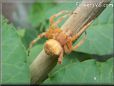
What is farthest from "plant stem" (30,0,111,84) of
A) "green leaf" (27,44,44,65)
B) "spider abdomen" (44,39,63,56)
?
"green leaf" (27,44,44,65)

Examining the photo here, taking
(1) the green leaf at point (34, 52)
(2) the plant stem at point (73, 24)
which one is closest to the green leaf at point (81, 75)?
(2) the plant stem at point (73, 24)

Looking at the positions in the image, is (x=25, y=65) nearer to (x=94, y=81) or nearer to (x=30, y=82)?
(x=30, y=82)

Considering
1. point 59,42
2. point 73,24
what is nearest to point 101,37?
point 59,42

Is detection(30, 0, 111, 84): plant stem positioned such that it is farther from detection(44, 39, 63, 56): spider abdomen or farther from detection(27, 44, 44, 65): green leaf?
detection(27, 44, 44, 65): green leaf

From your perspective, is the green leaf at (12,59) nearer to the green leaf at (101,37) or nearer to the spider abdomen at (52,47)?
the spider abdomen at (52,47)

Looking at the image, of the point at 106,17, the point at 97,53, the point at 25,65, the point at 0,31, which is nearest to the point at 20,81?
the point at 25,65

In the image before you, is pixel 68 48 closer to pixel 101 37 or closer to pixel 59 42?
pixel 59 42
